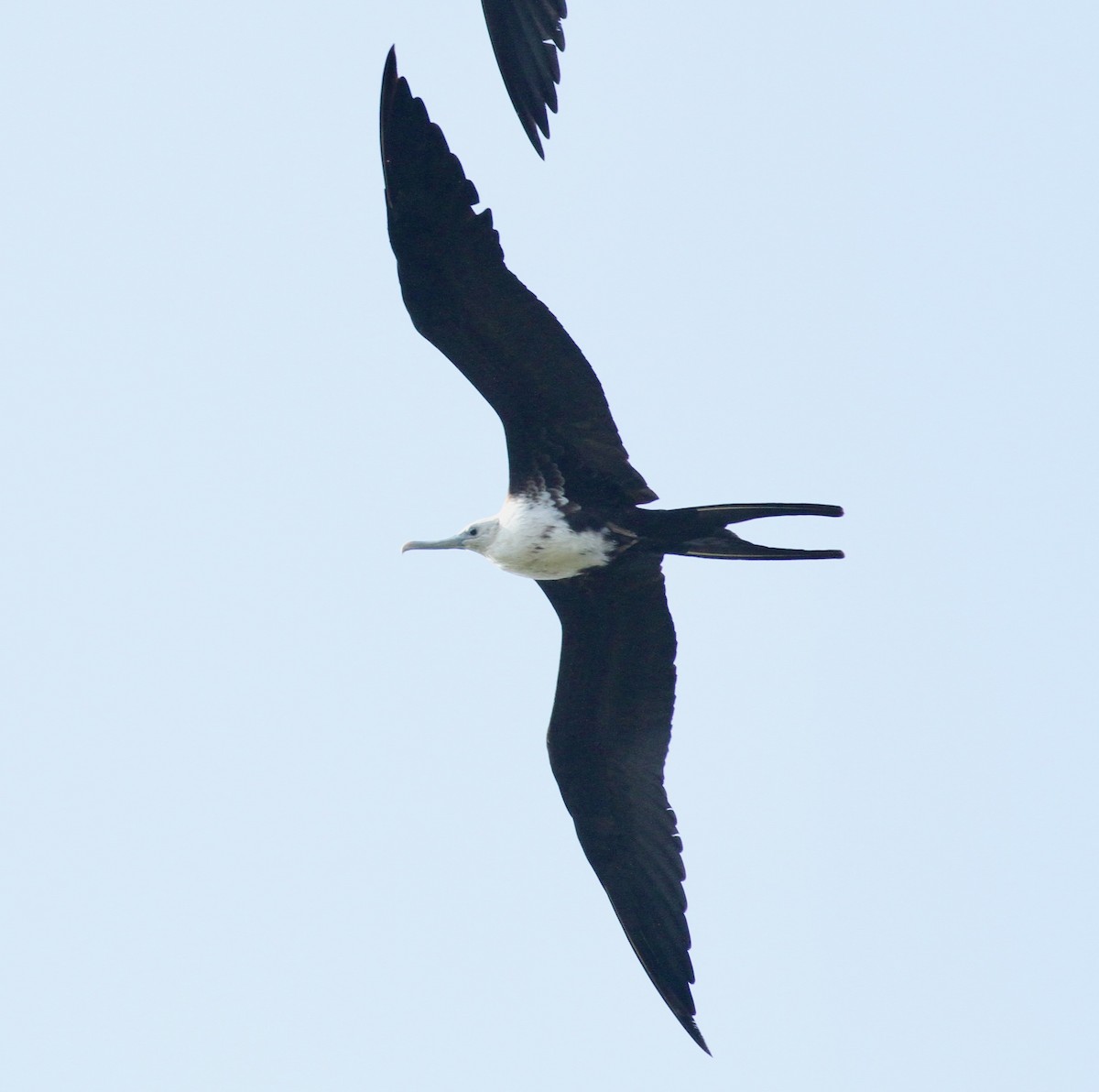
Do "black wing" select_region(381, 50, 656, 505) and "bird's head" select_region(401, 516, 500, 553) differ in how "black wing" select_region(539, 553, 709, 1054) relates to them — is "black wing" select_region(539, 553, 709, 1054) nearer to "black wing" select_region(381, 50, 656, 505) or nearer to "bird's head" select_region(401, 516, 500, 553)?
"bird's head" select_region(401, 516, 500, 553)

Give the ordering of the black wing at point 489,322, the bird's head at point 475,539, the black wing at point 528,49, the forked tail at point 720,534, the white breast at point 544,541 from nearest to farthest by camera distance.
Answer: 1. the black wing at point 528,49
2. the black wing at point 489,322
3. the forked tail at point 720,534
4. the white breast at point 544,541
5. the bird's head at point 475,539

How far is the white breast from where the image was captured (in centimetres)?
801

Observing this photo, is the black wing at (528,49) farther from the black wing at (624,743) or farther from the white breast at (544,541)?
the black wing at (624,743)

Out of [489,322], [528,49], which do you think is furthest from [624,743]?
[528,49]

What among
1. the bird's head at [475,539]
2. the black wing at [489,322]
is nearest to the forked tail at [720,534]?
the black wing at [489,322]

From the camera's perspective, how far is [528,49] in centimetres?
688

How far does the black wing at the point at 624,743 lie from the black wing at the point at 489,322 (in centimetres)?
57

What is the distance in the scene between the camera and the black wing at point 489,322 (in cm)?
727

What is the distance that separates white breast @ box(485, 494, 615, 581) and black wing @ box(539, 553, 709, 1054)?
0.65 ft

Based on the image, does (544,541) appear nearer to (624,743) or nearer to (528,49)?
(624,743)

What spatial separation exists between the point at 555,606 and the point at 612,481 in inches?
31.4

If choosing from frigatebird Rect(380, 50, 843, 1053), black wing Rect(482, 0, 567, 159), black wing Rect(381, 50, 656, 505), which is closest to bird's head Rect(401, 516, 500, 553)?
frigatebird Rect(380, 50, 843, 1053)

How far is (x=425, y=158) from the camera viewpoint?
7.26 meters

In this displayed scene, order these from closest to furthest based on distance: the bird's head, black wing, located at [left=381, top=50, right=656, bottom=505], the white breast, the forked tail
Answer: black wing, located at [left=381, top=50, right=656, bottom=505], the forked tail, the white breast, the bird's head
